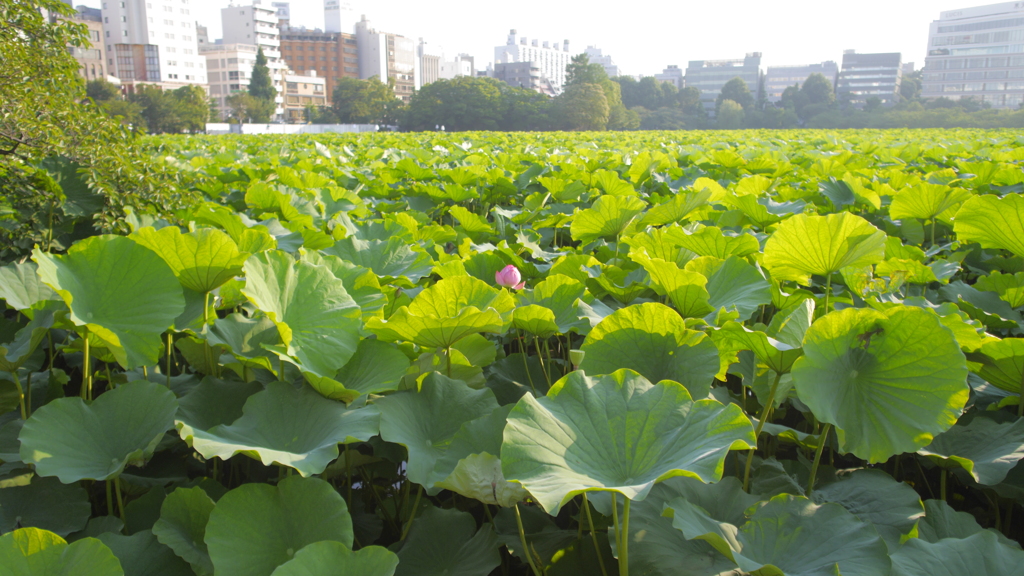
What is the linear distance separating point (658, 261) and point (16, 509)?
0.84m

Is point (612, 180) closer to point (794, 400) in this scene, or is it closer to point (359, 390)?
point (794, 400)

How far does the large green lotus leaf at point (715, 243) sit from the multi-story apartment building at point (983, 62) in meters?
69.0

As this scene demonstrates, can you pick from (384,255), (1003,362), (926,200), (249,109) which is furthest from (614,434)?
(249,109)

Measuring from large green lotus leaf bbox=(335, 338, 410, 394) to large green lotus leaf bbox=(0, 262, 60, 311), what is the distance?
1.44 ft

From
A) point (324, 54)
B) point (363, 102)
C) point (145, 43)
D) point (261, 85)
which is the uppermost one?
point (324, 54)

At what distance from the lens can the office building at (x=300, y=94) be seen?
66.6m

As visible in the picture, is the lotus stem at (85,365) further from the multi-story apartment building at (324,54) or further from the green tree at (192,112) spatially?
the multi-story apartment building at (324,54)

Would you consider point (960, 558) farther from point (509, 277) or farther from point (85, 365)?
point (85, 365)

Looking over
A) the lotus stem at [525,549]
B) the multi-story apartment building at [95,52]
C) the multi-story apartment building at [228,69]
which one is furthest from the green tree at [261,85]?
the lotus stem at [525,549]

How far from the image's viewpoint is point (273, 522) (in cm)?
63

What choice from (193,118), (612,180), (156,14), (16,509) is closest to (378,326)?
(16,509)

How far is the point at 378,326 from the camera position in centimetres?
76

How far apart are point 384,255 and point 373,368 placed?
0.48 m

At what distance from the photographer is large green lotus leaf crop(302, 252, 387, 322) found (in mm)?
917
